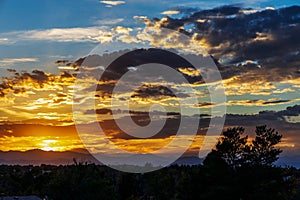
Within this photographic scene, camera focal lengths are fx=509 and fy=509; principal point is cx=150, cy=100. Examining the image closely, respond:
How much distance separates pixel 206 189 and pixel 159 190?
153ft

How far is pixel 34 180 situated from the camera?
362 feet

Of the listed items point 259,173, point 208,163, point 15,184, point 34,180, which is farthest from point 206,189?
point 15,184

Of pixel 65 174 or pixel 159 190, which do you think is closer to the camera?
pixel 65 174

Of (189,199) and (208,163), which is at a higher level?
(208,163)

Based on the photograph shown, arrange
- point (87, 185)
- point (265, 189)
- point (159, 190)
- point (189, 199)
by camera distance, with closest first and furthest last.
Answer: point (265, 189), point (189, 199), point (87, 185), point (159, 190)

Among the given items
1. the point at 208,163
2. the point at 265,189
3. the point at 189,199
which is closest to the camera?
the point at 265,189

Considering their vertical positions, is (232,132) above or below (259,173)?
above

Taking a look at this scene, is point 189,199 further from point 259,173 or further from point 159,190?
point 159,190

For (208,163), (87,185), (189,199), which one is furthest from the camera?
(87,185)

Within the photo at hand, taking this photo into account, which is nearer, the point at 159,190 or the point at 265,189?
the point at 265,189

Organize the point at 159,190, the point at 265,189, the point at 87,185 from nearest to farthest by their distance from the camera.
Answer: the point at 265,189
the point at 87,185
the point at 159,190

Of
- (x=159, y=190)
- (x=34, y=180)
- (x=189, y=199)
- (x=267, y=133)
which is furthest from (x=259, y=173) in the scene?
(x=34, y=180)

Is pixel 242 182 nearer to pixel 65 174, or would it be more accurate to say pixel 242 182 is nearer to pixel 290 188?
pixel 290 188

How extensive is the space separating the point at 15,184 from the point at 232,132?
244 ft
